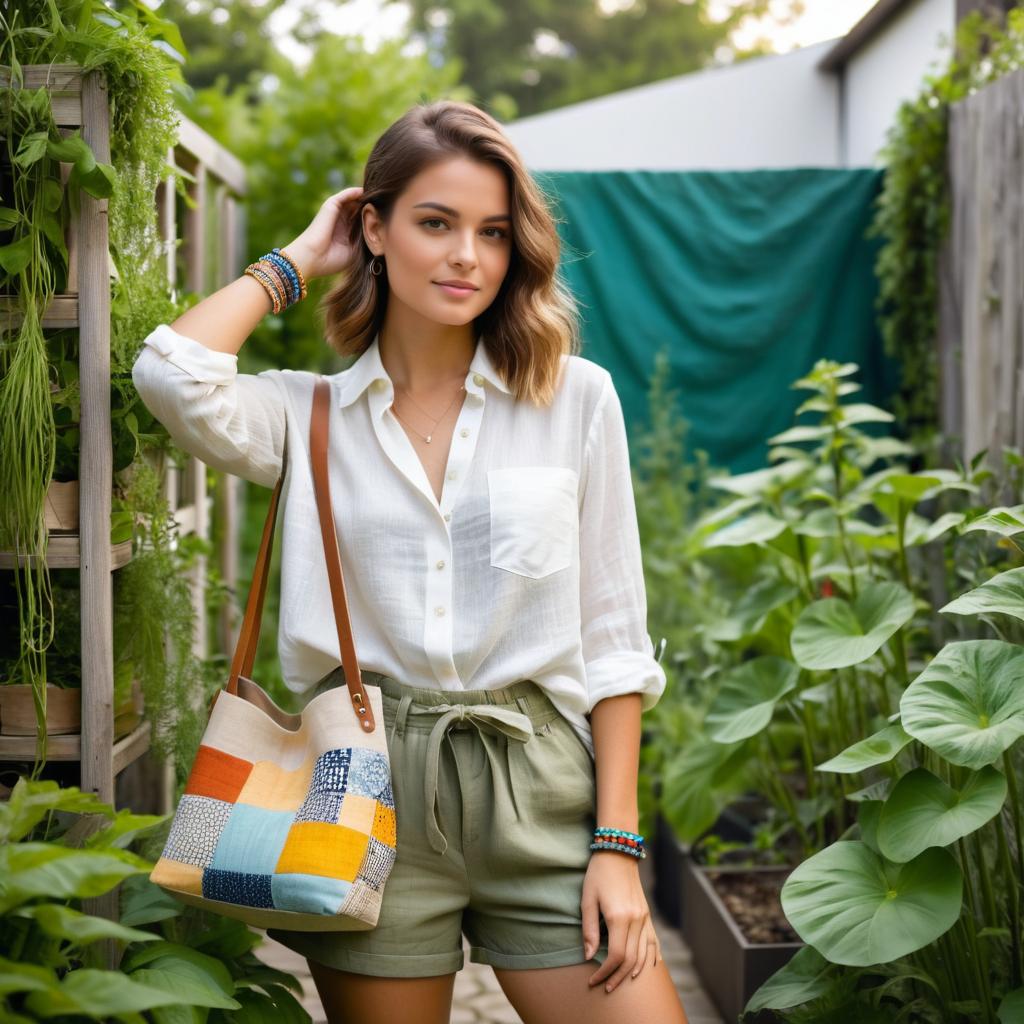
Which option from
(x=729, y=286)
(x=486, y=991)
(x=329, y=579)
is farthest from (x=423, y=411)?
(x=729, y=286)

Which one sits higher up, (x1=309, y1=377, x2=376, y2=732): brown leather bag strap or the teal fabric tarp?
the teal fabric tarp

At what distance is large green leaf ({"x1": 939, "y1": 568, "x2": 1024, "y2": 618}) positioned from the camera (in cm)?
167

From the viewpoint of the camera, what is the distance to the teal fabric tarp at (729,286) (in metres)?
4.26

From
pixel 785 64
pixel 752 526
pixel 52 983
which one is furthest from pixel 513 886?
pixel 785 64

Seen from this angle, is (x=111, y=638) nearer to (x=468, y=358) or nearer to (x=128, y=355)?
(x=128, y=355)

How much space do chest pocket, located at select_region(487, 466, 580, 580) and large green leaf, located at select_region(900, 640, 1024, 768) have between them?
0.55 meters

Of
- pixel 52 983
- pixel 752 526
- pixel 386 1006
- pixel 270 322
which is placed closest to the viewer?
pixel 52 983

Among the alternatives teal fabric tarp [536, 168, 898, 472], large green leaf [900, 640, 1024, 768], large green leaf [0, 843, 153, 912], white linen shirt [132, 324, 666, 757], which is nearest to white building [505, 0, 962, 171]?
teal fabric tarp [536, 168, 898, 472]

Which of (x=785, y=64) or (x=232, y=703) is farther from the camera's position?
(x=785, y=64)

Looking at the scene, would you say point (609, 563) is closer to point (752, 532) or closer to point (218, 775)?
point (218, 775)

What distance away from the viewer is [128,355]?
5.76 ft

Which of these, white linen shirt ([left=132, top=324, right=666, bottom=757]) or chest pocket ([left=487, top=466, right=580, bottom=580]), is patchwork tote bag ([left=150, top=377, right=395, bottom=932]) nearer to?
white linen shirt ([left=132, top=324, right=666, bottom=757])

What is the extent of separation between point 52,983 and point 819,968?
1260 mm

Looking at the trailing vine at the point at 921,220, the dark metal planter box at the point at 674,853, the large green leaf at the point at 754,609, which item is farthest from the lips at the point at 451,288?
the trailing vine at the point at 921,220
